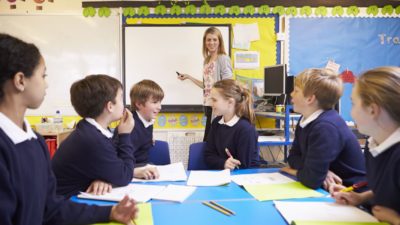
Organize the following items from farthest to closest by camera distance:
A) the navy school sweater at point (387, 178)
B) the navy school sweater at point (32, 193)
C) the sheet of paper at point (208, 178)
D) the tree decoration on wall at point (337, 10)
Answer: the tree decoration on wall at point (337, 10), the sheet of paper at point (208, 178), the navy school sweater at point (387, 178), the navy school sweater at point (32, 193)

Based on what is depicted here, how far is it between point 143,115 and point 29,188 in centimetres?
130

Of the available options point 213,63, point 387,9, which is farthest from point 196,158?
point 387,9

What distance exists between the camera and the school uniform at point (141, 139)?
2053 mm

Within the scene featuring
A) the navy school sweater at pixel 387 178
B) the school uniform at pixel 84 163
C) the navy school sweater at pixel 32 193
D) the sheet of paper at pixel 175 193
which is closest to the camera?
the navy school sweater at pixel 32 193

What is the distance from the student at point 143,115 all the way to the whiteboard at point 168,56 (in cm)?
166

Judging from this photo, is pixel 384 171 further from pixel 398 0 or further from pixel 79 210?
pixel 398 0

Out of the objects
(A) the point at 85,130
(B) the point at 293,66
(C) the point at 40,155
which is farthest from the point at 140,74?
(C) the point at 40,155

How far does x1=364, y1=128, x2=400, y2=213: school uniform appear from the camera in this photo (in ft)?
3.10

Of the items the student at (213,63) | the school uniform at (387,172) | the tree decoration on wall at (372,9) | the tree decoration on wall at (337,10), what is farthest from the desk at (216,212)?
the tree decoration on wall at (372,9)

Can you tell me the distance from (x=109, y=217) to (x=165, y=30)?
10.2 ft

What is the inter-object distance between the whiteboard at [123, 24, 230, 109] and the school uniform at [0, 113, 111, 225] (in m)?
2.89

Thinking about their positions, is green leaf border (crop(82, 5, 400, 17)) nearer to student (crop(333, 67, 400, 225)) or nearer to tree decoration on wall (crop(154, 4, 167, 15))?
tree decoration on wall (crop(154, 4, 167, 15))

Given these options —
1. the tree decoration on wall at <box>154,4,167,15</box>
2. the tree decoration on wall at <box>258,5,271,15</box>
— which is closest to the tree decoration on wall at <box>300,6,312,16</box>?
the tree decoration on wall at <box>258,5,271,15</box>

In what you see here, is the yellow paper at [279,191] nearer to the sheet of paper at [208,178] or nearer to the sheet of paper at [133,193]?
the sheet of paper at [208,178]
